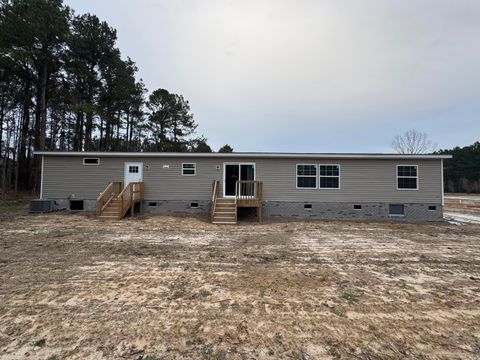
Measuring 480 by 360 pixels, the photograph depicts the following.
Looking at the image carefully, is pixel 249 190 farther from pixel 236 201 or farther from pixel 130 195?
pixel 130 195

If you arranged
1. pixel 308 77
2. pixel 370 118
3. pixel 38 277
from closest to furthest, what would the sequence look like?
1. pixel 38 277
2. pixel 308 77
3. pixel 370 118

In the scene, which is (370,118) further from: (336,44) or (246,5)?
(246,5)

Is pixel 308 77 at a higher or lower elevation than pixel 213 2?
lower

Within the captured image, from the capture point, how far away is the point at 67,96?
19281mm

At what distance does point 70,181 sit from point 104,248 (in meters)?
8.24

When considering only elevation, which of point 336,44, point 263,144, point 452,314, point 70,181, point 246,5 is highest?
point 246,5

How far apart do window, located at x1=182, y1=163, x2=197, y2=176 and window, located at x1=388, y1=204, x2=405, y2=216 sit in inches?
373

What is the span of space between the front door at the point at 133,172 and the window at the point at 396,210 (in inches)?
474

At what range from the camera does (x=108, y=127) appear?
23719 mm

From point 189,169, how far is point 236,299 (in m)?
9.38

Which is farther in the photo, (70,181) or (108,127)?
(108,127)

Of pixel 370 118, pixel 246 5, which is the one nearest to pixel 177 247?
pixel 246 5

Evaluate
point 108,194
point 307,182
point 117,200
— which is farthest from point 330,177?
point 108,194

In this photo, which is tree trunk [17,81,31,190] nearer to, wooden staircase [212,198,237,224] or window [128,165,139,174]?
window [128,165,139,174]
